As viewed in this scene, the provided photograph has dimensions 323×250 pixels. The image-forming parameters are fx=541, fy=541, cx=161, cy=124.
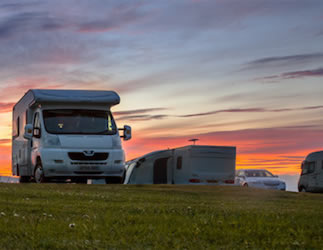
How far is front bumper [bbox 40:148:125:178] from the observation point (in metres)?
20.0

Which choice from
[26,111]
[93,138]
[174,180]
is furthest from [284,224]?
[174,180]

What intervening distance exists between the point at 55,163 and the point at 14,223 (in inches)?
476

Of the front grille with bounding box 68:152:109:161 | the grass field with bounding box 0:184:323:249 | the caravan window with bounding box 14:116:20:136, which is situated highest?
the caravan window with bounding box 14:116:20:136

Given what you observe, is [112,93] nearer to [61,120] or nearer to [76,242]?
[61,120]

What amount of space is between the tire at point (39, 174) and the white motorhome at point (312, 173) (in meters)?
18.2

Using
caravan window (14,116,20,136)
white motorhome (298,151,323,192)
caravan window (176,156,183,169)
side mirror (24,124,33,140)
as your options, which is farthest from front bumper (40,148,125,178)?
white motorhome (298,151,323,192)

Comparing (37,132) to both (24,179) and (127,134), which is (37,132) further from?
(24,179)

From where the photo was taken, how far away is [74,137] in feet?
66.8

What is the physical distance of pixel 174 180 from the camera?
88.0 ft

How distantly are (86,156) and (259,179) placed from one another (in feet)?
57.6

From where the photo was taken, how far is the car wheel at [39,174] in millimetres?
20403

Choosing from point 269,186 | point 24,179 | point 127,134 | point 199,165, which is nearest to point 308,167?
point 269,186

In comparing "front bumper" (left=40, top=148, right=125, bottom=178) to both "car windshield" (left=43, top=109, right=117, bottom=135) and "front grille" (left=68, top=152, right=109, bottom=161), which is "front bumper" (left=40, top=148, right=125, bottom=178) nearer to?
"front grille" (left=68, top=152, right=109, bottom=161)

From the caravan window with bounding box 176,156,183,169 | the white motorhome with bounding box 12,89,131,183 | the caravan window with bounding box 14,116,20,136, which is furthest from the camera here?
the caravan window with bounding box 176,156,183,169
